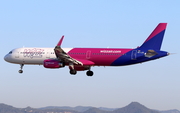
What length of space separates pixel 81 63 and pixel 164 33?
1654 centimetres

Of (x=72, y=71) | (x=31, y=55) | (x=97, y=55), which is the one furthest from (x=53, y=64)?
(x=97, y=55)

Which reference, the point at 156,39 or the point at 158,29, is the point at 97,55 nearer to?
the point at 156,39

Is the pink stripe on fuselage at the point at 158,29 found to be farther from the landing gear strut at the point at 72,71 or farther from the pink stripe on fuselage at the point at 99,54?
the landing gear strut at the point at 72,71

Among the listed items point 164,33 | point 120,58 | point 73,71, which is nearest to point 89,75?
point 73,71

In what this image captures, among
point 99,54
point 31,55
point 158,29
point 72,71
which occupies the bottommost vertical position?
point 72,71

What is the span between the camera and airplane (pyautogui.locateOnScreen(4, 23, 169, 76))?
73750 mm

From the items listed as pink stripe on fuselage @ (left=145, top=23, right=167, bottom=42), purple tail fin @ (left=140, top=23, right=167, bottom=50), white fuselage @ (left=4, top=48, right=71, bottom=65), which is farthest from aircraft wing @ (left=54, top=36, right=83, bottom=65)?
pink stripe on fuselage @ (left=145, top=23, right=167, bottom=42)

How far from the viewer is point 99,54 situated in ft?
252

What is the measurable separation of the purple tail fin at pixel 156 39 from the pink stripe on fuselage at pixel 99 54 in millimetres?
3781

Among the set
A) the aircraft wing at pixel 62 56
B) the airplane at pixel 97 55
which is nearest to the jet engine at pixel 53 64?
the airplane at pixel 97 55

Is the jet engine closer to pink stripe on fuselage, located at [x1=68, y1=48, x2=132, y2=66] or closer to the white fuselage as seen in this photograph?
the white fuselage

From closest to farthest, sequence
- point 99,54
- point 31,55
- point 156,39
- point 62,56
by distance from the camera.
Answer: point 62,56 < point 156,39 < point 99,54 < point 31,55

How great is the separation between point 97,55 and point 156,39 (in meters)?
11.4

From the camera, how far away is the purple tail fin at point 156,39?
74.8 m
